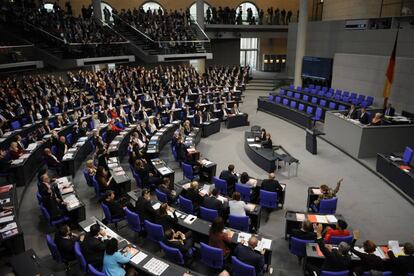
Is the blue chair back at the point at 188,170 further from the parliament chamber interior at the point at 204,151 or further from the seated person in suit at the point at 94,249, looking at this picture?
the seated person in suit at the point at 94,249

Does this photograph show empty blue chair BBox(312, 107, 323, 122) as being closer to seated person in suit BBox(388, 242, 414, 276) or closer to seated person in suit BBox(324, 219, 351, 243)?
seated person in suit BBox(324, 219, 351, 243)

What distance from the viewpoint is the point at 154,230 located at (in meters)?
6.82

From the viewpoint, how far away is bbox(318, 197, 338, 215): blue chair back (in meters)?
8.07

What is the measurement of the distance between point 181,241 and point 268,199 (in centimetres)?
316

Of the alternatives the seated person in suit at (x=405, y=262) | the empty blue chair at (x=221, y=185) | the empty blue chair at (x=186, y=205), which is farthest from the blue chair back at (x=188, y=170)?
the seated person in suit at (x=405, y=262)

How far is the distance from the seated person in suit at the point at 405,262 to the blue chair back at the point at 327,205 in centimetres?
234

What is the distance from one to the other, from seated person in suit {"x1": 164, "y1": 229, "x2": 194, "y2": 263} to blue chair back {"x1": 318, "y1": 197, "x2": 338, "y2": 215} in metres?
3.53

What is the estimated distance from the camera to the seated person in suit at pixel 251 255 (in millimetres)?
5770

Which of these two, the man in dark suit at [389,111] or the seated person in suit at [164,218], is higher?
the man in dark suit at [389,111]

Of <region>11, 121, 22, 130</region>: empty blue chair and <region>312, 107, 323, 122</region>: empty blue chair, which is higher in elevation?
<region>11, 121, 22, 130</region>: empty blue chair

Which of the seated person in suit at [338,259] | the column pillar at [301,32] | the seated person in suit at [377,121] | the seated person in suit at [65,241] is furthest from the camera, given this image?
the column pillar at [301,32]

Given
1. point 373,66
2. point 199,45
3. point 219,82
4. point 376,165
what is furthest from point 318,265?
point 199,45

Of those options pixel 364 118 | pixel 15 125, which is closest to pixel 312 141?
pixel 364 118

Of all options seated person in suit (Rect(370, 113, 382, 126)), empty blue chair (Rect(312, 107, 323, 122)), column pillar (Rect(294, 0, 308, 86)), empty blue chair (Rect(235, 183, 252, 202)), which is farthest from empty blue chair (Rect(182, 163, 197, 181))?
column pillar (Rect(294, 0, 308, 86))
